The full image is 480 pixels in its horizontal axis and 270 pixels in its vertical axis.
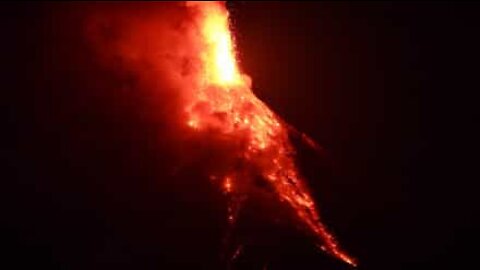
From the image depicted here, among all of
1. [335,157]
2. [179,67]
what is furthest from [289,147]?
[179,67]

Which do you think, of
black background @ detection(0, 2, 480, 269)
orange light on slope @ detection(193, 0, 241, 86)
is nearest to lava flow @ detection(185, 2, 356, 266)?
orange light on slope @ detection(193, 0, 241, 86)

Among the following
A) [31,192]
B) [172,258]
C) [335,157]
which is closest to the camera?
[172,258]

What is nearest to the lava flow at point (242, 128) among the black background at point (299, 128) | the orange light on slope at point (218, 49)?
the orange light on slope at point (218, 49)

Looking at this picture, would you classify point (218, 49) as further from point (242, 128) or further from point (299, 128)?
point (299, 128)

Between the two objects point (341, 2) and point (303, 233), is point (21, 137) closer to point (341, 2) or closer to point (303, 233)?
point (303, 233)

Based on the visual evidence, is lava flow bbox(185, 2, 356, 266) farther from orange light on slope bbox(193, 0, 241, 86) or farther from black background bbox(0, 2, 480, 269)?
black background bbox(0, 2, 480, 269)

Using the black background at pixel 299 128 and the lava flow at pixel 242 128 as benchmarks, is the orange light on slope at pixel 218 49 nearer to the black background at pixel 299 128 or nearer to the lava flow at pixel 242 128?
the lava flow at pixel 242 128
